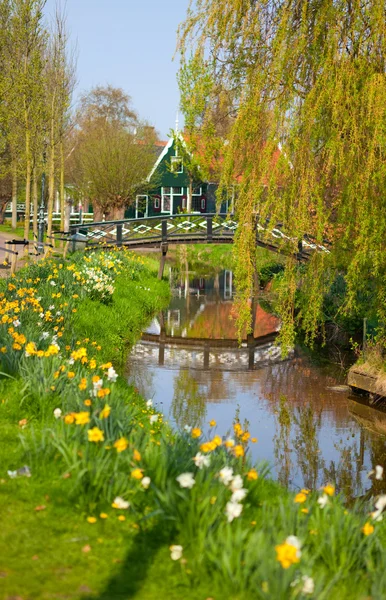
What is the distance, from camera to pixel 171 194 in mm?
56250

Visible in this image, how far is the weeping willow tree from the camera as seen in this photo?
10750mm

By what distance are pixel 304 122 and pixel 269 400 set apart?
4.39 metres

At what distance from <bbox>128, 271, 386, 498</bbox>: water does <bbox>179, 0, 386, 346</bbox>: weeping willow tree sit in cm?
141

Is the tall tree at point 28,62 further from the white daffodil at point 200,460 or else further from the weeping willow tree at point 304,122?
the white daffodil at point 200,460

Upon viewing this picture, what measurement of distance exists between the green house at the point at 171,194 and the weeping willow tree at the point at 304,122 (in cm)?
4238

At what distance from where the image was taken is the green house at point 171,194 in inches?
2168

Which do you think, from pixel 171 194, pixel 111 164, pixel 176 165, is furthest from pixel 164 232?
pixel 171 194

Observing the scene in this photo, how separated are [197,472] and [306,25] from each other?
7.94 m

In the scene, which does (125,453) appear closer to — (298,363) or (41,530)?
(41,530)

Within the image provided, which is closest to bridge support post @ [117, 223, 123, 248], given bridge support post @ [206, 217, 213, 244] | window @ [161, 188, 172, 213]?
bridge support post @ [206, 217, 213, 244]

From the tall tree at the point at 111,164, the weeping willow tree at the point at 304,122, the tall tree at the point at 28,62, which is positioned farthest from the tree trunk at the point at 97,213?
the weeping willow tree at the point at 304,122

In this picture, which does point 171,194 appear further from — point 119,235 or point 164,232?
point 119,235

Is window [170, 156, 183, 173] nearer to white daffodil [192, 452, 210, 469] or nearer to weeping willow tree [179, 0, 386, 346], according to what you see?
weeping willow tree [179, 0, 386, 346]

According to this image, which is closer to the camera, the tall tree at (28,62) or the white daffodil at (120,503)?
the white daffodil at (120,503)
